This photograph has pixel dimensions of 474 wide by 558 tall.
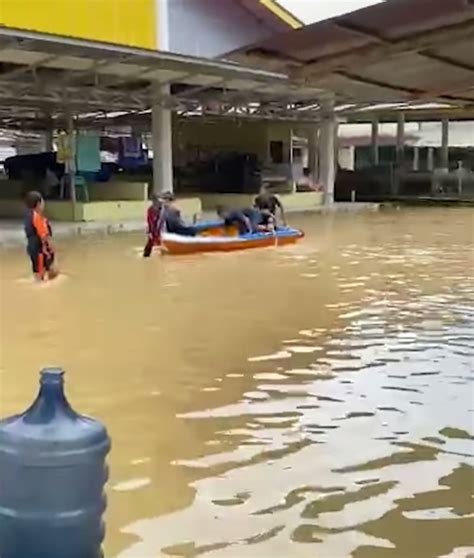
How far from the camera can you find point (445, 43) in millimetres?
6727

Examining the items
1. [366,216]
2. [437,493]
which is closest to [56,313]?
[437,493]

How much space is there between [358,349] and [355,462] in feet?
11.1

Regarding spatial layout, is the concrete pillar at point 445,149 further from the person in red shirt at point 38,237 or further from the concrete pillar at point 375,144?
the person in red shirt at point 38,237

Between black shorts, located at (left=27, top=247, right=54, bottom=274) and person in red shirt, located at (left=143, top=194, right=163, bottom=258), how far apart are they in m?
3.42

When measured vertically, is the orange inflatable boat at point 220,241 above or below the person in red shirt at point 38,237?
below

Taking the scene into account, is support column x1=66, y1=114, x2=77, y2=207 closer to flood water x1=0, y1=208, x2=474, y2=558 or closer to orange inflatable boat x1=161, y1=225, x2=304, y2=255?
orange inflatable boat x1=161, y1=225, x2=304, y2=255

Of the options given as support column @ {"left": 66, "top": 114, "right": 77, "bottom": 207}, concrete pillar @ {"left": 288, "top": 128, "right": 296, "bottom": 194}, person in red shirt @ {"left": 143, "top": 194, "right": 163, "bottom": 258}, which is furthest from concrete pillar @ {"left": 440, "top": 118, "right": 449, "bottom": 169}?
person in red shirt @ {"left": 143, "top": 194, "right": 163, "bottom": 258}

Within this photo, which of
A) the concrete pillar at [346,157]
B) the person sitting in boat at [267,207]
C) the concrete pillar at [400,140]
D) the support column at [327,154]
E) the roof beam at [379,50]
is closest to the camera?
the roof beam at [379,50]

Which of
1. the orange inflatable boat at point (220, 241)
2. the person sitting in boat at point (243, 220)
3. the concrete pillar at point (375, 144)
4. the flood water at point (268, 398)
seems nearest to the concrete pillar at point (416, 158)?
the concrete pillar at point (375, 144)

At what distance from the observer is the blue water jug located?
9.87 feet

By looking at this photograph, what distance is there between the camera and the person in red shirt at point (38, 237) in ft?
43.1

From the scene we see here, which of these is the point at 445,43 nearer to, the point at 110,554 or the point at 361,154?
the point at 110,554

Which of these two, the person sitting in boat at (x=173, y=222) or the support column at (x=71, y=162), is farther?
the support column at (x=71, y=162)

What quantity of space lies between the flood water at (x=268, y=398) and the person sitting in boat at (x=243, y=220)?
381 cm
